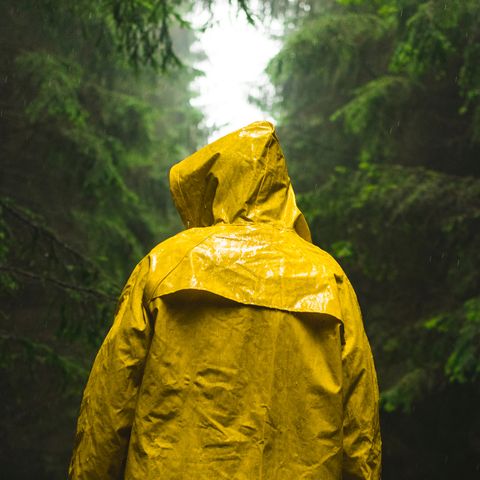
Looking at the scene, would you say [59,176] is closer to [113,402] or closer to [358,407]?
[113,402]

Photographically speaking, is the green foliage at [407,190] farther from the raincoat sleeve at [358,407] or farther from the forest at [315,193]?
the raincoat sleeve at [358,407]

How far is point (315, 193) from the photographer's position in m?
8.66

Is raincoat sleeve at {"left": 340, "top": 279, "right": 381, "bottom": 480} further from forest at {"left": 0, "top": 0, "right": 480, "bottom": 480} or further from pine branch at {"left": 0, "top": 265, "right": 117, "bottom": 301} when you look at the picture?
pine branch at {"left": 0, "top": 265, "right": 117, "bottom": 301}

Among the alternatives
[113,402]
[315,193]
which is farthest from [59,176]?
[113,402]

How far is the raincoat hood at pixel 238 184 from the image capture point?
2.75 metres

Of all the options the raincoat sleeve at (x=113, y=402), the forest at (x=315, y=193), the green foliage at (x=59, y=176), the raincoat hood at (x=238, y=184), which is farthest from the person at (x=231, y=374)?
the green foliage at (x=59, y=176)

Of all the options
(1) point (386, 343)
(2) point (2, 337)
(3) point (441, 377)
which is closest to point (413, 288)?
(1) point (386, 343)

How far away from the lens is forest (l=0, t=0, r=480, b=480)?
614cm

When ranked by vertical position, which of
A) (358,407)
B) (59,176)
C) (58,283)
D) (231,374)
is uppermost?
(231,374)

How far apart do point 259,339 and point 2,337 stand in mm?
4128

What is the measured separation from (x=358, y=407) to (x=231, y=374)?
520mm

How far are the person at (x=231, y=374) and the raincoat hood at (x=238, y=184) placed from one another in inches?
7.0

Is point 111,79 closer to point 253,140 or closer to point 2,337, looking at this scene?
point 2,337

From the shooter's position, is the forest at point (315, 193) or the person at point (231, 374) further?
the forest at point (315, 193)
